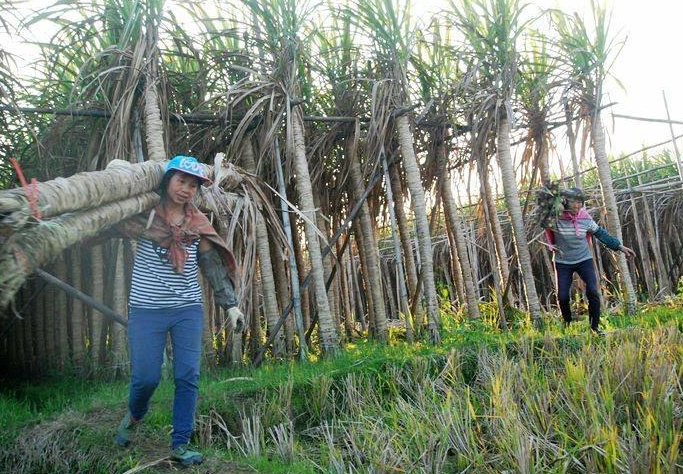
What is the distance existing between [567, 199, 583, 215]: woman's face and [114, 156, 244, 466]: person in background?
11.5 feet

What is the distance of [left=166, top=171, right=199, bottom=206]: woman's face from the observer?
344 centimetres

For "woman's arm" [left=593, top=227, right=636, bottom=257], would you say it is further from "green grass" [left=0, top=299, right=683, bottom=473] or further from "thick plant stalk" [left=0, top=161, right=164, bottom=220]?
"thick plant stalk" [left=0, top=161, right=164, bottom=220]

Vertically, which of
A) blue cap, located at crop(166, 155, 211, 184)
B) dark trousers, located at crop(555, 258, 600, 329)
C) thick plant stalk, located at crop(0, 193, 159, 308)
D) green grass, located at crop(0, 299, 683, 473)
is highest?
blue cap, located at crop(166, 155, 211, 184)

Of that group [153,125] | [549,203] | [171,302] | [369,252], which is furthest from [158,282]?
[549,203]

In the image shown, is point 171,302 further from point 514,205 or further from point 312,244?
point 514,205

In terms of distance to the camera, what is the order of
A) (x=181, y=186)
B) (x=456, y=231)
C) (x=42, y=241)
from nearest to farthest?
(x=42, y=241), (x=181, y=186), (x=456, y=231)

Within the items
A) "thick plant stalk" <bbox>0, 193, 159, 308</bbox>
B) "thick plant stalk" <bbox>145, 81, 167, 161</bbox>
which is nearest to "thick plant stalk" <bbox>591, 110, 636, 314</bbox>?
"thick plant stalk" <bbox>145, 81, 167, 161</bbox>

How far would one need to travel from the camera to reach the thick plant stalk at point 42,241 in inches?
87.4

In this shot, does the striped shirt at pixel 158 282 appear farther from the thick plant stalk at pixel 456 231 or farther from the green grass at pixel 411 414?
the thick plant stalk at pixel 456 231

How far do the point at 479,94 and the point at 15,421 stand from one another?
486cm

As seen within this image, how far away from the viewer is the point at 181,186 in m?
3.45

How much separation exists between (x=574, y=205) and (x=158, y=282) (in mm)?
3917

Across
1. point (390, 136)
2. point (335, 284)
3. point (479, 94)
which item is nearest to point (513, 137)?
point (479, 94)

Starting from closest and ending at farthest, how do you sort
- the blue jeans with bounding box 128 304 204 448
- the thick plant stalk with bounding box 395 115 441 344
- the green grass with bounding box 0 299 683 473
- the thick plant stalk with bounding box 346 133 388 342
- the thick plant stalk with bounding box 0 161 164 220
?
the thick plant stalk with bounding box 0 161 164 220 < the green grass with bounding box 0 299 683 473 < the blue jeans with bounding box 128 304 204 448 < the thick plant stalk with bounding box 395 115 441 344 < the thick plant stalk with bounding box 346 133 388 342
